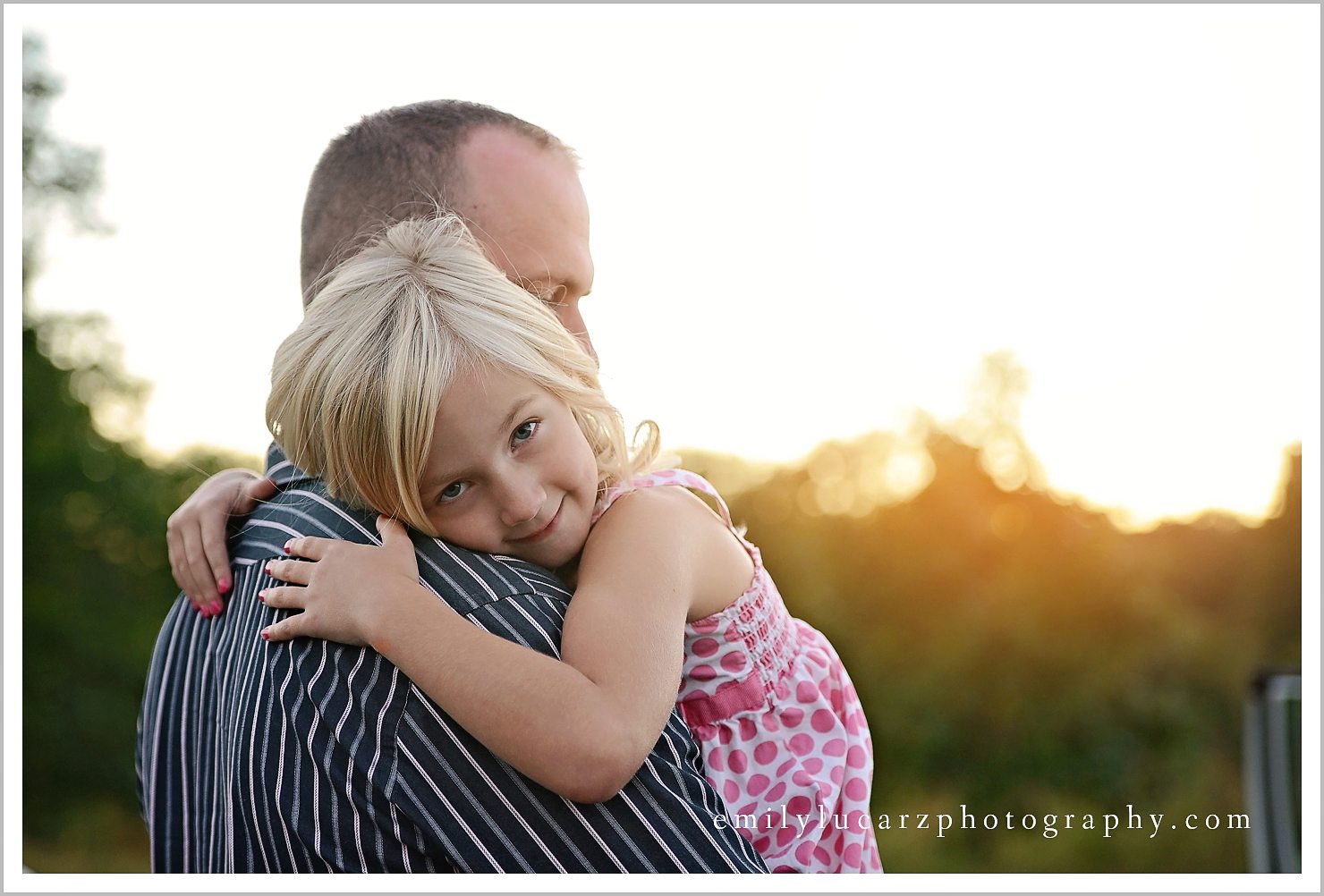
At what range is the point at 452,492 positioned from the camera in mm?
1515

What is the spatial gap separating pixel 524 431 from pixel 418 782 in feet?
1.75

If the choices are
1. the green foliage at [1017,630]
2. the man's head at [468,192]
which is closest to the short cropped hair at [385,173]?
the man's head at [468,192]

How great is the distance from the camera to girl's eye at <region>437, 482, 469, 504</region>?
1511 millimetres

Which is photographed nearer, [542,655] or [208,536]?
[542,655]

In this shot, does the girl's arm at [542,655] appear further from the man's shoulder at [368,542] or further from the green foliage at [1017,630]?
the green foliage at [1017,630]

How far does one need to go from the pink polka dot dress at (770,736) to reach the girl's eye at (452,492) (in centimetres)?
24

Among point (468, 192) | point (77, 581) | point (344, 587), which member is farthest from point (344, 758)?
point (77, 581)

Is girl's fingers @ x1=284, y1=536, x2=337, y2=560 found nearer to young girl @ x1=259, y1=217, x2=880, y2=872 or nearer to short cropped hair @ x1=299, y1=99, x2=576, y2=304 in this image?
young girl @ x1=259, y1=217, x2=880, y2=872

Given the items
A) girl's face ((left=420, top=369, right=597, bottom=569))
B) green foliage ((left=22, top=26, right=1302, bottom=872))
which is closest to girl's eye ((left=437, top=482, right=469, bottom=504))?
girl's face ((left=420, top=369, right=597, bottom=569))

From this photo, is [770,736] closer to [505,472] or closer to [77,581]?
[505,472]

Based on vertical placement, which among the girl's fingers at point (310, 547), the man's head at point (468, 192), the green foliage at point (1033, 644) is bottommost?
the green foliage at point (1033, 644)

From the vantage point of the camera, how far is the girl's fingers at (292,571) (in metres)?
1.36

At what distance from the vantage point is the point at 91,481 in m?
8.45

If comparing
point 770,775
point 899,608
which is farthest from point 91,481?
point 770,775
